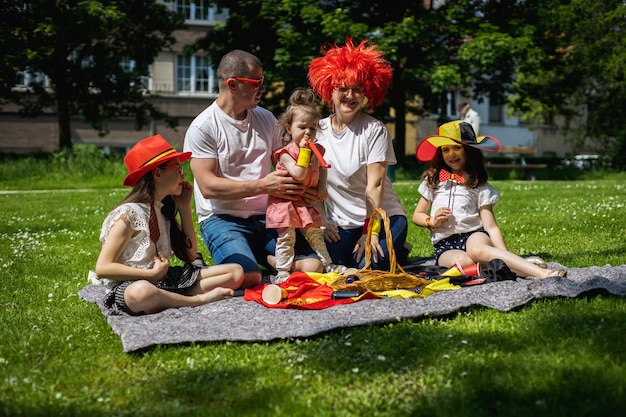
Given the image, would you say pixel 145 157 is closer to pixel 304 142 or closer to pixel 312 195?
pixel 304 142

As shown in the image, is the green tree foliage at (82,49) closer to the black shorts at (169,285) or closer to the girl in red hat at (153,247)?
the girl in red hat at (153,247)

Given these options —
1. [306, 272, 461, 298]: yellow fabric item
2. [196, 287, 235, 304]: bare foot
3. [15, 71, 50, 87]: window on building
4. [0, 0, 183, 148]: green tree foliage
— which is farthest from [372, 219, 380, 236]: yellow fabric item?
[15, 71, 50, 87]: window on building

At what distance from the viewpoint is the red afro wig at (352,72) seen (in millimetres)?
5641

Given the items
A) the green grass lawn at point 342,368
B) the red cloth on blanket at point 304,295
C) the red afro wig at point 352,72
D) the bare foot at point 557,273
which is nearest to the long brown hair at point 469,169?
the red afro wig at point 352,72

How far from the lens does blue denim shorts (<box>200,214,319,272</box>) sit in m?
5.44

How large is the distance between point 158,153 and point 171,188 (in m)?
0.25

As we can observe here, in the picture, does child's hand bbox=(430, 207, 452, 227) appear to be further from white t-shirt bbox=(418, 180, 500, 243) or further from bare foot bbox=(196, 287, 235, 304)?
bare foot bbox=(196, 287, 235, 304)

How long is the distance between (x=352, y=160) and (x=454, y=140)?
838 mm

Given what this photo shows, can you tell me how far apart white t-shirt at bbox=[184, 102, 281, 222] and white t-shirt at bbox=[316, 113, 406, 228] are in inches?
18.4

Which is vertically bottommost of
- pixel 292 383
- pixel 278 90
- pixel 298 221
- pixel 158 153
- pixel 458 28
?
pixel 292 383

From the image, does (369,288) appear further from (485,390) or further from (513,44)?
(513,44)

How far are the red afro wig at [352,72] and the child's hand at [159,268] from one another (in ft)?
6.31

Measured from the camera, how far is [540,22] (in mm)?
22844

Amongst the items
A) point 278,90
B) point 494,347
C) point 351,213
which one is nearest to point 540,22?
point 278,90
